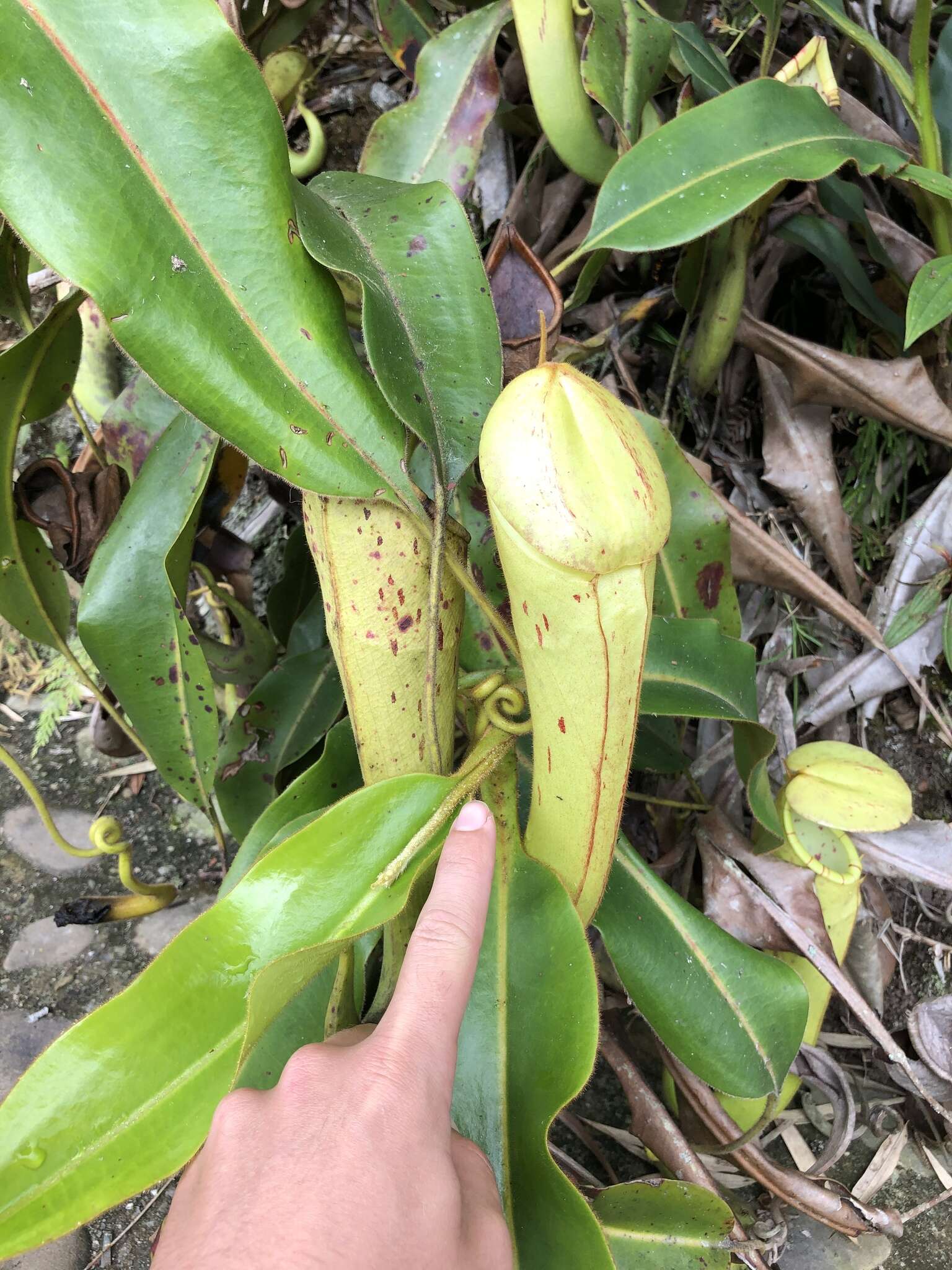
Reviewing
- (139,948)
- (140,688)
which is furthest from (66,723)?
(140,688)

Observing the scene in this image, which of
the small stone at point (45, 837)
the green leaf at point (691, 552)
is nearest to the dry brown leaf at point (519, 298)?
the green leaf at point (691, 552)

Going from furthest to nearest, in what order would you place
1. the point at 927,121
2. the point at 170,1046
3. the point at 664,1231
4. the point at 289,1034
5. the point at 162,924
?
the point at 162,924
the point at 927,121
the point at 664,1231
the point at 289,1034
the point at 170,1046

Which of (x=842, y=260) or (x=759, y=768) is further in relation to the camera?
(x=842, y=260)

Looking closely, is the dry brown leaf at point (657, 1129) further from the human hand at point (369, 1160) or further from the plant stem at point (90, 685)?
the plant stem at point (90, 685)

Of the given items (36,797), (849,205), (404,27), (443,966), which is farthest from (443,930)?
(404,27)

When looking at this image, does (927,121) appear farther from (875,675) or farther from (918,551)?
(875,675)

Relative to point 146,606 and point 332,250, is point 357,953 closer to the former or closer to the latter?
point 146,606
